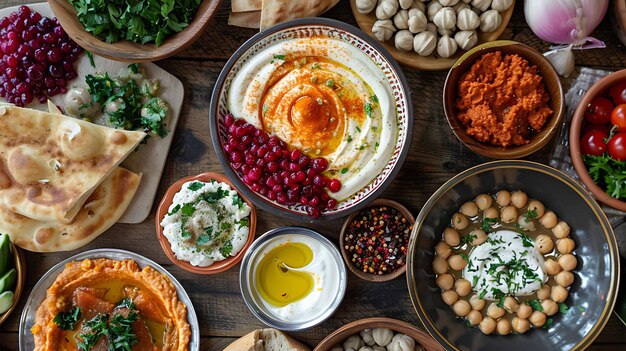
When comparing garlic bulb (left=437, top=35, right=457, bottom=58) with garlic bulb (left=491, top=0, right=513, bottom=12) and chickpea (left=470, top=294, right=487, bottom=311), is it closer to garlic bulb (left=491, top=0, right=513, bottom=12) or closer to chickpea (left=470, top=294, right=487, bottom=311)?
garlic bulb (left=491, top=0, right=513, bottom=12)

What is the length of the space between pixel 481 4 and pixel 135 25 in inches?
66.5

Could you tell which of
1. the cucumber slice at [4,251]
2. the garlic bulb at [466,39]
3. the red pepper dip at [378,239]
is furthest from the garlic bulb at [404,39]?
the cucumber slice at [4,251]

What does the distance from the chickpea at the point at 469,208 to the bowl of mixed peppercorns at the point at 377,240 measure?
0.26m

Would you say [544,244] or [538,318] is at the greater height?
[544,244]

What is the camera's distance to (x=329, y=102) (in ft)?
9.07

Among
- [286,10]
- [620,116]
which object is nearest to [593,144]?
[620,116]

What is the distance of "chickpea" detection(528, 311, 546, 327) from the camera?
2791 mm

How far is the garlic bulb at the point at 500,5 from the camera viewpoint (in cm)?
272

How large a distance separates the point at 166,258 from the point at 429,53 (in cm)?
176

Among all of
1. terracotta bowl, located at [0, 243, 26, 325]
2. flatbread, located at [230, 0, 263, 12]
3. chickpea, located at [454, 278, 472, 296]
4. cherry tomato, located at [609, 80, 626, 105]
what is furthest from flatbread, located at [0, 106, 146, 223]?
cherry tomato, located at [609, 80, 626, 105]

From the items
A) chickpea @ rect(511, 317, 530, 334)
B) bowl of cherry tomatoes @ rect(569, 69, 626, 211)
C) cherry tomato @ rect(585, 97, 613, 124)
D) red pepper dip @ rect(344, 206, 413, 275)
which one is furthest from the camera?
red pepper dip @ rect(344, 206, 413, 275)

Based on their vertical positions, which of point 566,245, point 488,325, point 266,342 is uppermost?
point 566,245

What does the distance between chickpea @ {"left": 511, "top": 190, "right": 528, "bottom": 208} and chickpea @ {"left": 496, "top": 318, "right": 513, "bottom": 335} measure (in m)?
0.58

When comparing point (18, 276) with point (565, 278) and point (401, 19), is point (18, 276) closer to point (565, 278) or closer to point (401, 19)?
point (401, 19)
